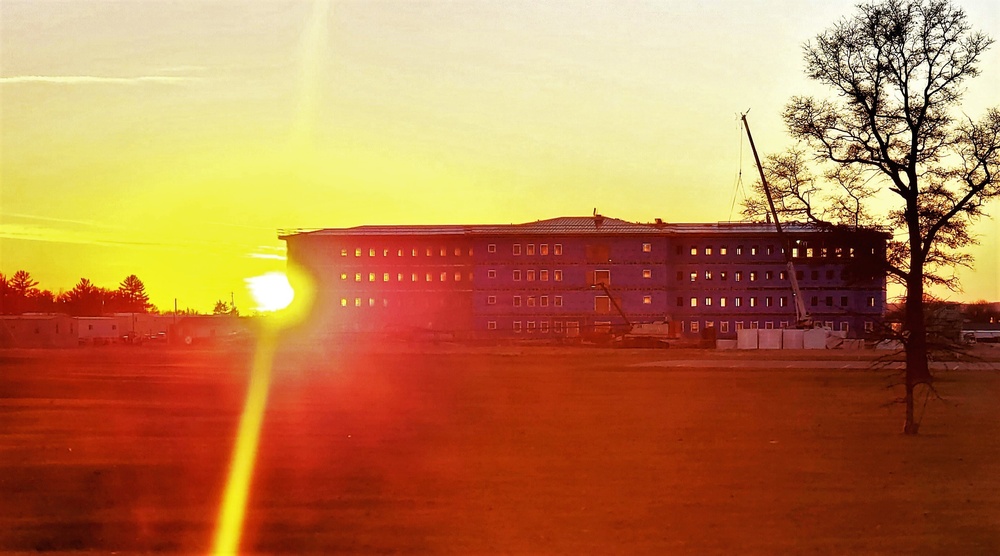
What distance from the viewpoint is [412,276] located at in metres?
145

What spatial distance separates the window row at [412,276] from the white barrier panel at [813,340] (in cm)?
4853

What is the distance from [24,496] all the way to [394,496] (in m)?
5.67

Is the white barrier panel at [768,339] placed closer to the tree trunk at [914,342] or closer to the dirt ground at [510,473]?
the tree trunk at [914,342]

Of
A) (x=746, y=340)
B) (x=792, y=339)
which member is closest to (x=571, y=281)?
(x=792, y=339)

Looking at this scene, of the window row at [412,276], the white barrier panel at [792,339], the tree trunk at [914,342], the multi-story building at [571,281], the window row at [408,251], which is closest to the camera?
the tree trunk at [914,342]

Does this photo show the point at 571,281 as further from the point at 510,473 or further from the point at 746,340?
the point at 510,473

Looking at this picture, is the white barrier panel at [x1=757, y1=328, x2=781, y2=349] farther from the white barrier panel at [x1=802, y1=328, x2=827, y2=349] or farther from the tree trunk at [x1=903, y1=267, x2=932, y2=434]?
the tree trunk at [x1=903, y1=267, x2=932, y2=434]

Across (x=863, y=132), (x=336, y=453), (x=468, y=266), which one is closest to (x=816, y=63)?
(x=863, y=132)

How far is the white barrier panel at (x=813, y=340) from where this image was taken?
104500 millimetres

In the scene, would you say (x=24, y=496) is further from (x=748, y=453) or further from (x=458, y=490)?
(x=748, y=453)

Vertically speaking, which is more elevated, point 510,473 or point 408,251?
point 408,251

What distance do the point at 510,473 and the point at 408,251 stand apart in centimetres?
12499

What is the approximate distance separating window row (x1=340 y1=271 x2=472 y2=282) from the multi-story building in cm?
12

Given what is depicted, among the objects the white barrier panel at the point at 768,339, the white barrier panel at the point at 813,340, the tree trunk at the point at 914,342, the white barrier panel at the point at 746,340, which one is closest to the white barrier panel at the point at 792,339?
the white barrier panel at the point at 813,340
